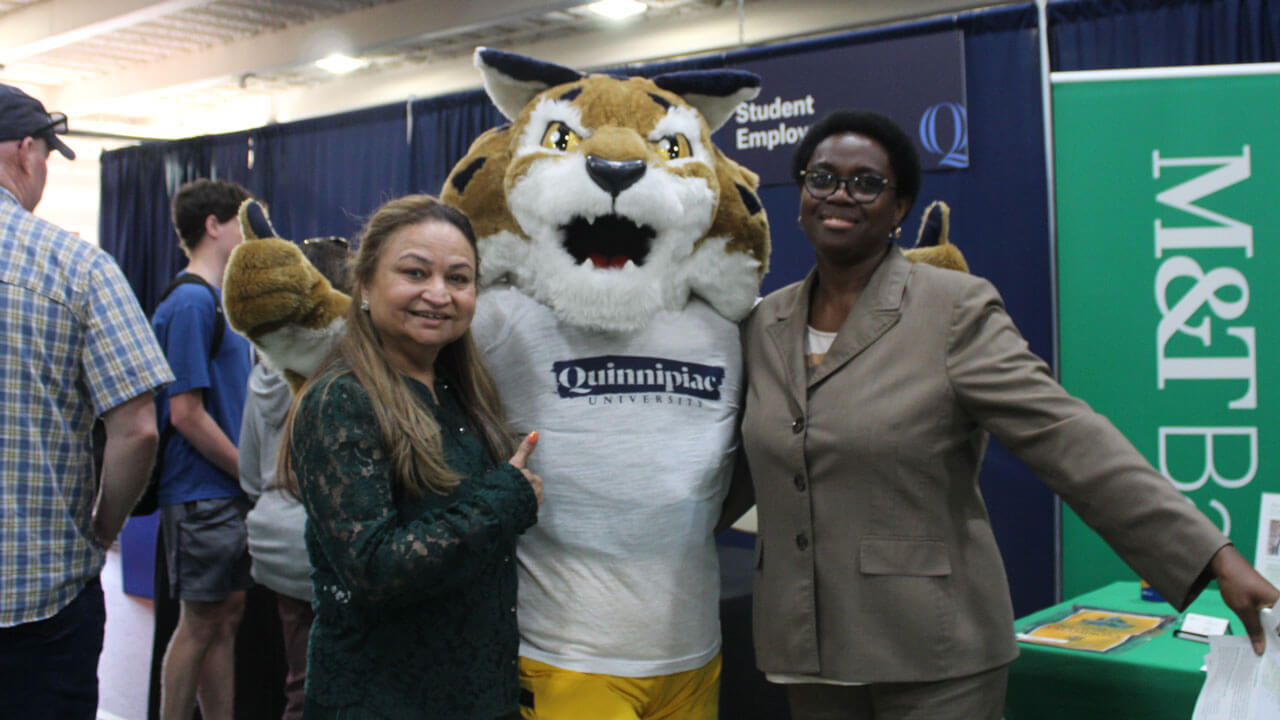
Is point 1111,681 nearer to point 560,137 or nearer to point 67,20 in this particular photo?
point 560,137

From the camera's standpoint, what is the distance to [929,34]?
3.67 m

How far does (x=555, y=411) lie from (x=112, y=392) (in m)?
0.83

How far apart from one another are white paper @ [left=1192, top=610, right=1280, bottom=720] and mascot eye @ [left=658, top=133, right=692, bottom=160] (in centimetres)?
118

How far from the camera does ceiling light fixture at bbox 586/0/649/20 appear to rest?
711cm

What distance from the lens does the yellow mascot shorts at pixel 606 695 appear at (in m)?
1.70

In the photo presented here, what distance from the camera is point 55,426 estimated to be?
186 centimetres

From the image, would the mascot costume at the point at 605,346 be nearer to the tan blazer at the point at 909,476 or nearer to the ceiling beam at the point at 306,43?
the tan blazer at the point at 909,476

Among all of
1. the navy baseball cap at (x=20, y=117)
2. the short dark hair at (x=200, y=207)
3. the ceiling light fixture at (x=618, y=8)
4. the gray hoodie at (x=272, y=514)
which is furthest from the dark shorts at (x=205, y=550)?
the ceiling light fixture at (x=618, y=8)

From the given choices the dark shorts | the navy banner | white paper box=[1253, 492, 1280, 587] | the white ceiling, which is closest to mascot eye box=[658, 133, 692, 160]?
white paper box=[1253, 492, 1280, 587]

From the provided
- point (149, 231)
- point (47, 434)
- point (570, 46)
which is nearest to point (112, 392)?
point (47, 434)

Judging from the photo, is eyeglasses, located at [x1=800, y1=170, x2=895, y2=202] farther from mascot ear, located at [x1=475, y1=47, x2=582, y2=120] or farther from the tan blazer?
mascot ear, located at [x1=475, y1=47, x2=582, y2=120]

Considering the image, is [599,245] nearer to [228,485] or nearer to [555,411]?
[555,411]

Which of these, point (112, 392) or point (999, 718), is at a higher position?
point (112, 392)

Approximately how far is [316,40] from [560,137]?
22.6ft
